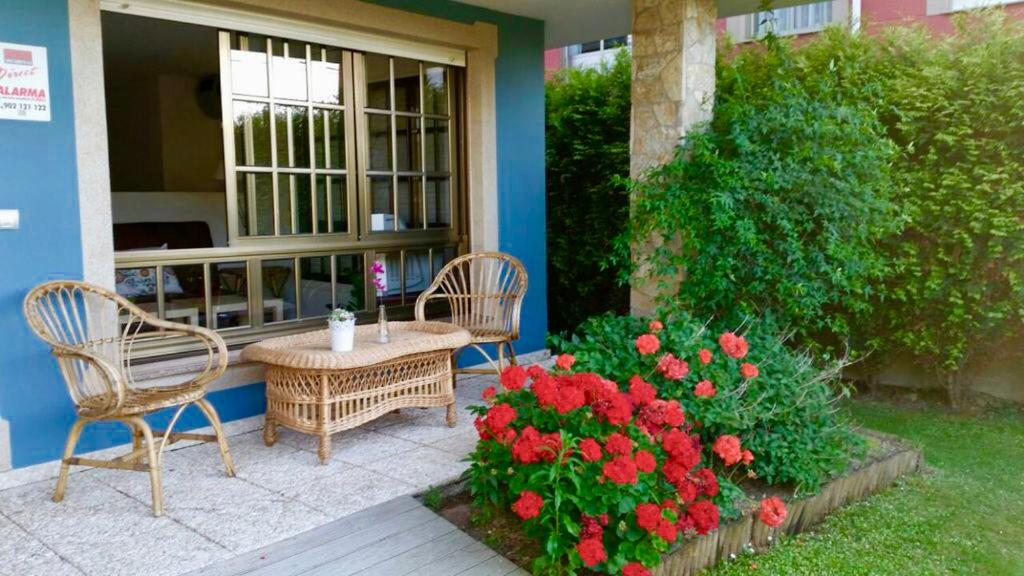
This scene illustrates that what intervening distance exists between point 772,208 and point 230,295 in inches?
115

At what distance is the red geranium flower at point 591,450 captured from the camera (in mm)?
2480

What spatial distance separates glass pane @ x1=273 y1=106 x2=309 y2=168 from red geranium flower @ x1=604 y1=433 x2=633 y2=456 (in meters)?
2.77

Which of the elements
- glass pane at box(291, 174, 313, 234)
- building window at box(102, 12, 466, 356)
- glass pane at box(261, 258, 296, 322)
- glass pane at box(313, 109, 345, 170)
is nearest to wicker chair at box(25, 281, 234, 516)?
building window at box(102, 12, 466, 356)

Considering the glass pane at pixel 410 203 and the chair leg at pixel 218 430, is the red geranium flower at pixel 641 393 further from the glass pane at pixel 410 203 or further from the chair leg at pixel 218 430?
the glass pane at pixel 410 203

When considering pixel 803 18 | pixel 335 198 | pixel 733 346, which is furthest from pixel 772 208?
pixel 803 18

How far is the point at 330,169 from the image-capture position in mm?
4703

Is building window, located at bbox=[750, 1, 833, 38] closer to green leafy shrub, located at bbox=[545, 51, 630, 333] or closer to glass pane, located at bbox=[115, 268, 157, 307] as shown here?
green leafy shrub, located at bbox=[545, 51, 630, 333]

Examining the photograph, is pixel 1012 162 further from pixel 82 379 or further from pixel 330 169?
pixel 82 379

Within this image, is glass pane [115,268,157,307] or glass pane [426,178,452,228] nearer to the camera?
glass pane [115,268,157,307]

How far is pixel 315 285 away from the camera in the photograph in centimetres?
480

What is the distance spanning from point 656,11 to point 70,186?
300 centimetres

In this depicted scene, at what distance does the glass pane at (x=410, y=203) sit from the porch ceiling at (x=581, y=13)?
1203 mm

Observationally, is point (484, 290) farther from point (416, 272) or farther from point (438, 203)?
point (438, 203)

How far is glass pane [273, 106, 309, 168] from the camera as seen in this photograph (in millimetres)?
4461
